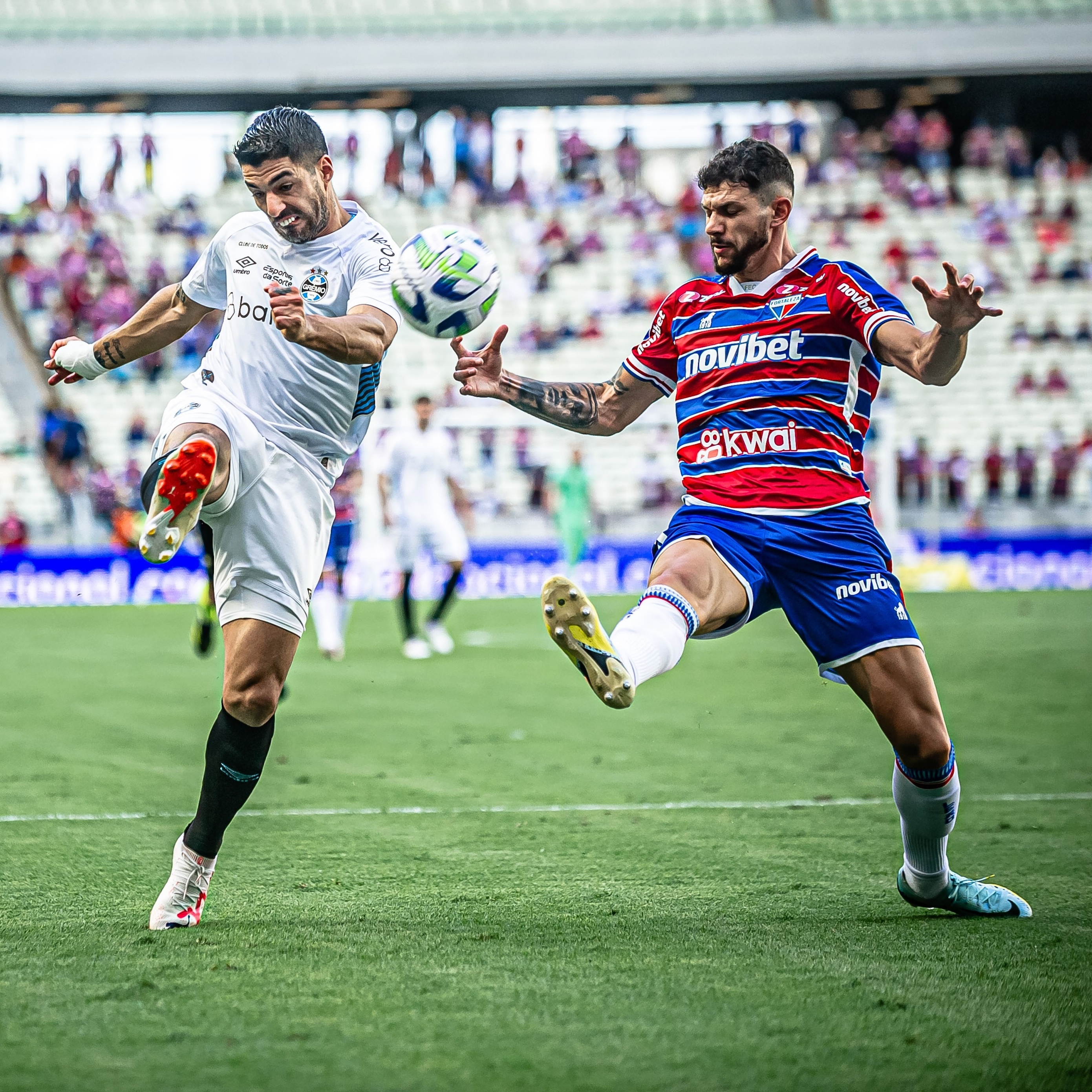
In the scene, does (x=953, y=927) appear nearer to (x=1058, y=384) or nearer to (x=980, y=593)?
(x=980, y=593)

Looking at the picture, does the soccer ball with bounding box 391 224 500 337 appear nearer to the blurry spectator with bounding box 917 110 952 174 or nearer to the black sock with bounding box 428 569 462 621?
the black sock with bounding box 428 569 462 621

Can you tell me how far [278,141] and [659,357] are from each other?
135cm

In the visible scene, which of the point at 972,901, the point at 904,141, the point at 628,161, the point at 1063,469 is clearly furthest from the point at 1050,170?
the point at 972,901

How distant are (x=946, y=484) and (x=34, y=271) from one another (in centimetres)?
1681

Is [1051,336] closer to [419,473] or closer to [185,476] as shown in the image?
[419,473]

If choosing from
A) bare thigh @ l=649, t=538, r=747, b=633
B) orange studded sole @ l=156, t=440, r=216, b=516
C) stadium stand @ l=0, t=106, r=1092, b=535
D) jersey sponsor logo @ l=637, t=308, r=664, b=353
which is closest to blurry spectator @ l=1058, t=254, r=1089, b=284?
stadium stand @ l=0, t=106, r=1092, b=535

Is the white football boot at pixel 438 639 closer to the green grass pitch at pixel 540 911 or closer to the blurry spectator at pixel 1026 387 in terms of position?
the green grass pitch at pixel 540 911

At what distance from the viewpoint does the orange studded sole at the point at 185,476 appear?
3.99 metres

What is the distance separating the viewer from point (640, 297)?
27438 millimetres

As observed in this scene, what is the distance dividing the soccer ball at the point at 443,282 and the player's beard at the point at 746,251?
27.7 inches

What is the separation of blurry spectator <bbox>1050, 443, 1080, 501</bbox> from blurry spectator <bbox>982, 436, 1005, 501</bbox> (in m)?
0.75

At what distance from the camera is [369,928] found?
13.9 feet

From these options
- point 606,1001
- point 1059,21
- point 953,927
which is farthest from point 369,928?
point 1059,21

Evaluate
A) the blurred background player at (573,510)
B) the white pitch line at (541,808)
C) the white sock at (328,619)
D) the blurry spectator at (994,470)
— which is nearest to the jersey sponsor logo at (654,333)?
the white pitch line at (541,808)
